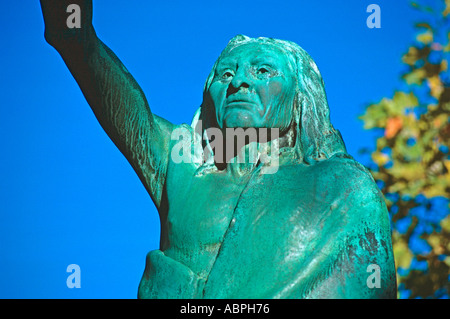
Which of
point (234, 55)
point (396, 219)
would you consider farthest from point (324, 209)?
point (396, 219)

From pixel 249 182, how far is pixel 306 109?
1.75ft

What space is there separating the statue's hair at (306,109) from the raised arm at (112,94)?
13.5 inches

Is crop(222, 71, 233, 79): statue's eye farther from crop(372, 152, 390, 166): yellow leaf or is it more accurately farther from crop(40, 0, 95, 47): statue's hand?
crop(372, 152, 390, 166): yellow leaf

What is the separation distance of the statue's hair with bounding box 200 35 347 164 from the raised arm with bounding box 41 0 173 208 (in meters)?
0.34

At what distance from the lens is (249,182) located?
14.3 ft

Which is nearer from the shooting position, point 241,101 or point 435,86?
point 241,101

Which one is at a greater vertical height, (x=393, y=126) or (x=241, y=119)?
(x=393, y=126)

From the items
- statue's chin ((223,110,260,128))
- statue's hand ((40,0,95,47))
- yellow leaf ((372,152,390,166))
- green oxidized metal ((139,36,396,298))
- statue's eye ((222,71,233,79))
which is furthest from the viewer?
yellow leaf ((372,152,390,166))

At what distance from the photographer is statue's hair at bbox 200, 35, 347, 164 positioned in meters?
4.55

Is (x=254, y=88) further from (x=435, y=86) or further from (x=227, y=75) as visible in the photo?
(x=435, y=86)

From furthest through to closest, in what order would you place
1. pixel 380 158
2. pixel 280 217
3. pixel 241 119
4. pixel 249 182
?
pixel 380 158, pixel 241 119, pixel 249 182, pixel 280 217

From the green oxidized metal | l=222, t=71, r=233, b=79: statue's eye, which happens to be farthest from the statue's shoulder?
l=222, t=71, r=233, b=79: statue's eye

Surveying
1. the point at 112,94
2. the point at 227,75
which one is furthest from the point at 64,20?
the point at 227,75
